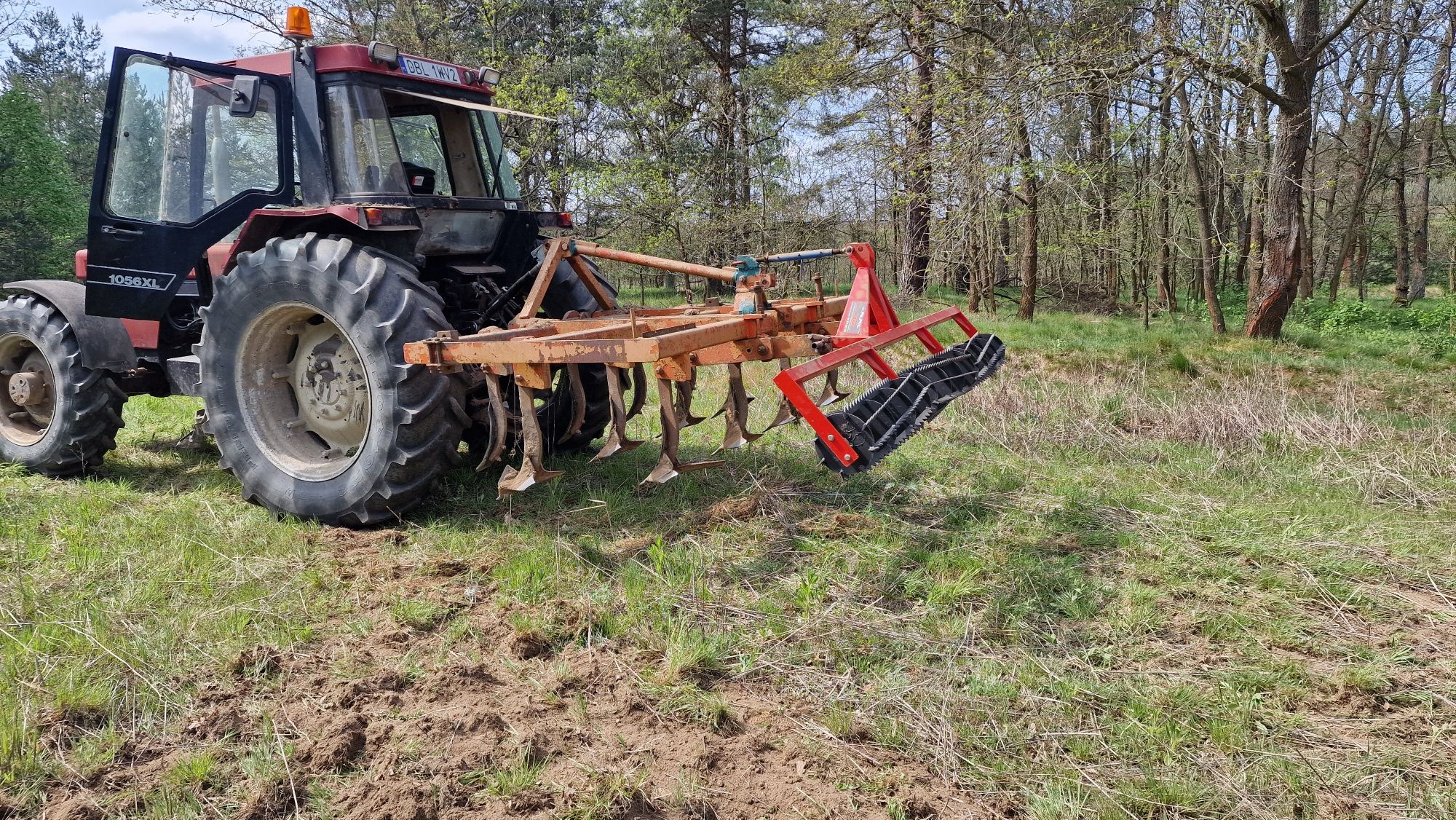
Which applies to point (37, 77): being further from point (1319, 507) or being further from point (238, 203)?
point (1319, 507)

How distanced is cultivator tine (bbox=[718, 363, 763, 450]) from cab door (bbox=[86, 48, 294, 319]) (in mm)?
2551

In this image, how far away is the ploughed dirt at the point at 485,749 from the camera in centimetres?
207

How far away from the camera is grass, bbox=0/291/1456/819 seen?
88.0 inches

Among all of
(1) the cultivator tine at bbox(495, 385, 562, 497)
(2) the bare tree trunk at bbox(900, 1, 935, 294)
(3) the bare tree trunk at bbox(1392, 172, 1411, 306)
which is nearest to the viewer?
(1) the cultivator tine at bbox(495, 385, 562, 497)

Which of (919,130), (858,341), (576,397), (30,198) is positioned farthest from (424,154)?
(30,198)

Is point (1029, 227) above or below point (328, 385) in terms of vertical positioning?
above

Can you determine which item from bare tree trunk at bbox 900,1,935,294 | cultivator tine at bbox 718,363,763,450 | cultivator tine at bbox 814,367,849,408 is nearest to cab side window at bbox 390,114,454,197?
cultivator tine at bbox 718,363,763,450

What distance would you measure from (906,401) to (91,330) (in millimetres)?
4532

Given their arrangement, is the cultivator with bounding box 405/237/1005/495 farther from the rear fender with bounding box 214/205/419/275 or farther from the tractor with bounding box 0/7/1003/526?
the rear fender with bounding box 214/205/419/275

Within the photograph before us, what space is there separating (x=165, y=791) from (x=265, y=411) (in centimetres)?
261

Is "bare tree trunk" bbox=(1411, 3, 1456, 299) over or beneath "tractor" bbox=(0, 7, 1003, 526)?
over

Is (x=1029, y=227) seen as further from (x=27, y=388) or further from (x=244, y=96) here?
(x=27, y=388)

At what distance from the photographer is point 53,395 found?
5156 mm

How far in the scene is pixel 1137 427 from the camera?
6246 millimetres
